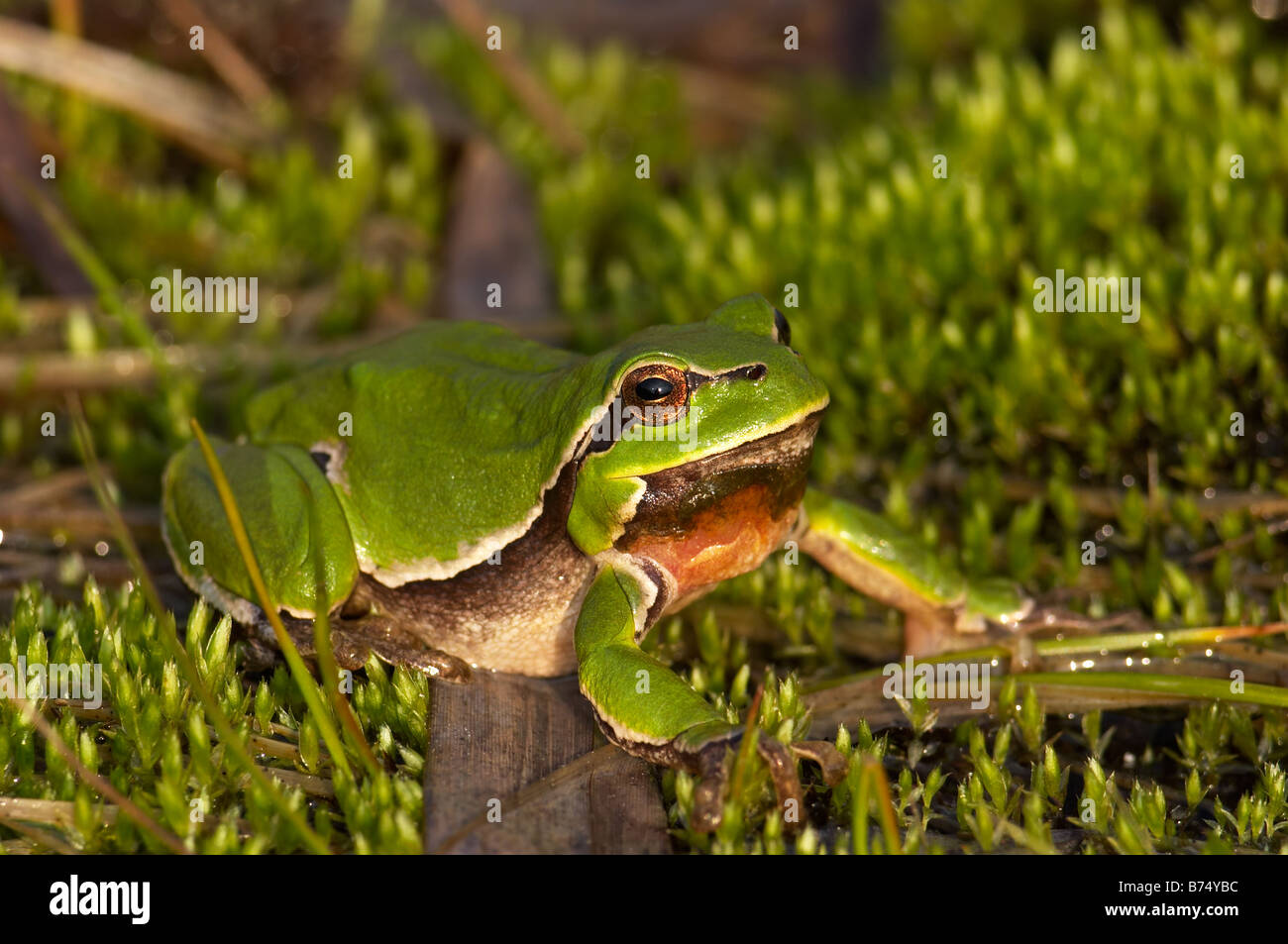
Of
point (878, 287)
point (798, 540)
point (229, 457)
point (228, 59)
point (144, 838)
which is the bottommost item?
point (144, 838)

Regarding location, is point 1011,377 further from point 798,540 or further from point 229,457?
point 229,457

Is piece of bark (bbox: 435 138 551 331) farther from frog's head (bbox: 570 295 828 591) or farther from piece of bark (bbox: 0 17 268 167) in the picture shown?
frog's head (bbox: 570 295 828 591)

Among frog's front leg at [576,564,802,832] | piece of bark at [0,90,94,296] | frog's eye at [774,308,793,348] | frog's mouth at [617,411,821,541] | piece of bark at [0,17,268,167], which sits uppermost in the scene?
piece of bark at [0,17,268,167]

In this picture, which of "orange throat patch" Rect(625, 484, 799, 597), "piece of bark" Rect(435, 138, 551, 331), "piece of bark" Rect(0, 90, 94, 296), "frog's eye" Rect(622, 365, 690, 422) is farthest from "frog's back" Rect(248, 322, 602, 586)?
"piece of bark" Rect(0, 90, 94, 296)

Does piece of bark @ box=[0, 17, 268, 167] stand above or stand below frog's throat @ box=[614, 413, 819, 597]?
above

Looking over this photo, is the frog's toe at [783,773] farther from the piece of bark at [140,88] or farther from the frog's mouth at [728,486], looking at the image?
the piece of bark at [140,88]

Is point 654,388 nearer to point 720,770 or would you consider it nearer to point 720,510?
point 720,510

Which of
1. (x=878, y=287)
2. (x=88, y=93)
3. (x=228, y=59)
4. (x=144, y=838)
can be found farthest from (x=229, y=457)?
(x=228, y=59)
